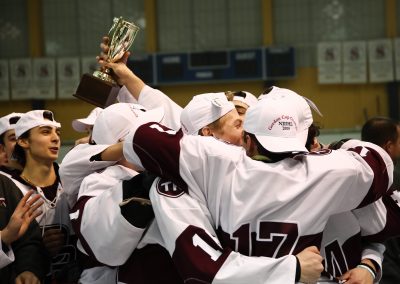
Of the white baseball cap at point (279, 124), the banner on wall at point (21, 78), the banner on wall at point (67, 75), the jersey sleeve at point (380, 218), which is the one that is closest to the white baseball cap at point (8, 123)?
the white baseball cap at point (279, 124)

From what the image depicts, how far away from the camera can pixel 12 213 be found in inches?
120

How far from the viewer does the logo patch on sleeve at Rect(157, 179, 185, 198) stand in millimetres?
2131

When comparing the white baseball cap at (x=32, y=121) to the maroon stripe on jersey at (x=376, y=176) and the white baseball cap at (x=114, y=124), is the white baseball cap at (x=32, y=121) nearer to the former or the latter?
the white baseball cap at (x=114, y=124)

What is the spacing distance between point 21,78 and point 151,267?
10580 mm

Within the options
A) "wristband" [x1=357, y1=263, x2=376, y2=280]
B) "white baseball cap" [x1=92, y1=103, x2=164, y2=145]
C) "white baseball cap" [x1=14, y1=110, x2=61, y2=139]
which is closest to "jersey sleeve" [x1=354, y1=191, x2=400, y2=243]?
"wristband" [x1=357, y1=263, x2=376, y2=280]

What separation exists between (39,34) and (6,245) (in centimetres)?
1018

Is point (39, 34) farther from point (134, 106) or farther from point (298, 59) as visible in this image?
point (134, 106)

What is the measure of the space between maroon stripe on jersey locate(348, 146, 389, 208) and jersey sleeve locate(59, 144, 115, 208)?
0.97m

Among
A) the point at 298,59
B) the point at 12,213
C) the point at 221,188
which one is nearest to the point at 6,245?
the point at 12,213

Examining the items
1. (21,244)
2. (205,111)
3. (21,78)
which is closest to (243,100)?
(205,111)

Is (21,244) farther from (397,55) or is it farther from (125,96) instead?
(397,55)

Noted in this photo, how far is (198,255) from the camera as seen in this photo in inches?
81.0

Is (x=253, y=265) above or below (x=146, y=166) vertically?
below

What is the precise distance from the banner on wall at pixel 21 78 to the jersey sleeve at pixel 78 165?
9.87m
